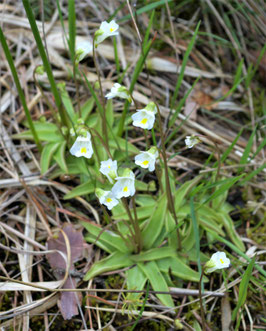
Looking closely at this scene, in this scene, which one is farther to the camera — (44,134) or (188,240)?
(44,134)

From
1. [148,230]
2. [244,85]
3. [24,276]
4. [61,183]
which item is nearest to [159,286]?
[148,230]

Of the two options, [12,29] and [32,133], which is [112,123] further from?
[12,29]

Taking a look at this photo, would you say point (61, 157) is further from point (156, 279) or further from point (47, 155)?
point (156, 279)

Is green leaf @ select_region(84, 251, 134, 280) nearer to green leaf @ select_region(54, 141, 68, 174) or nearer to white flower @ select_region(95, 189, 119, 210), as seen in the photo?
white flower @ select_region(95, 189, 119, 210)

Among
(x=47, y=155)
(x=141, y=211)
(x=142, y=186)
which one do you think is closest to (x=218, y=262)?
(x=141, y=211)

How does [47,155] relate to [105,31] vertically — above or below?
below

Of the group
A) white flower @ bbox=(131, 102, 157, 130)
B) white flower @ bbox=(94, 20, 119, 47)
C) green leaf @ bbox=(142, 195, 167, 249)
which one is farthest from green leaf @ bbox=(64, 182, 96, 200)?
white flower @ bbox=(94, 20, 119, 47)
